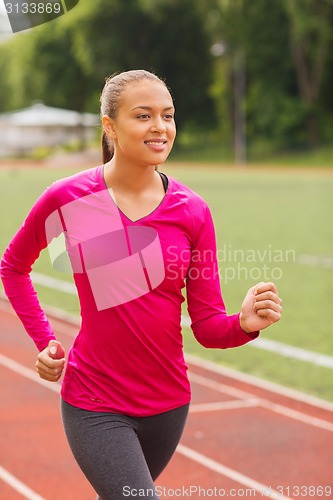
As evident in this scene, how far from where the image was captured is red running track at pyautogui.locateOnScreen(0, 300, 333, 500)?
4.86m

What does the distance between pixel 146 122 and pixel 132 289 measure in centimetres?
53

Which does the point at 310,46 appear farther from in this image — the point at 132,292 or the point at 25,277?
the point at 132,292

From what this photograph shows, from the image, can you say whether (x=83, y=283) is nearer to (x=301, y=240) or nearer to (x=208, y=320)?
(x=208, y=320)

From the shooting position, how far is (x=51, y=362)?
284 cm

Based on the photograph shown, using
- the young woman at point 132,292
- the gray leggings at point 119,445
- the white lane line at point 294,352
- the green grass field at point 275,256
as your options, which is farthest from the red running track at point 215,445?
the young woman at point 132,292

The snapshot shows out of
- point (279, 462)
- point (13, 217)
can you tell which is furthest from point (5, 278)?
point (13, 217)

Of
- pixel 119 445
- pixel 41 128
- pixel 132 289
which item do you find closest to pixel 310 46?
pixel 41 128

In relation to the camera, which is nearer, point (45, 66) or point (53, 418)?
point (53, 418)

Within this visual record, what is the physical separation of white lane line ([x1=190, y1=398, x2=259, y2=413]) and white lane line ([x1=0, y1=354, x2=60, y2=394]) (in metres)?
1.14

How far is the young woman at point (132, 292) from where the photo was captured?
272 cm

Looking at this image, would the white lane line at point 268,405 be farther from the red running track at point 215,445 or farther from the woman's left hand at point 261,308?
the woman's left hand at point 261,308

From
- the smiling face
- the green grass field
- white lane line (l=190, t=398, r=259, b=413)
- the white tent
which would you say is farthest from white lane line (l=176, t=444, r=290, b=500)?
the white tent

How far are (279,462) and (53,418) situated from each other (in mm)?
1715

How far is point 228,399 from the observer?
6.46m
